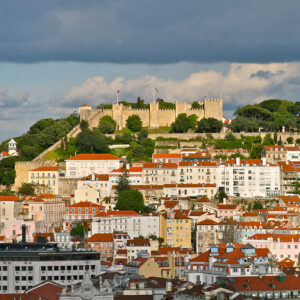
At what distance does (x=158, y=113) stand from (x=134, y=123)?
3405 mm

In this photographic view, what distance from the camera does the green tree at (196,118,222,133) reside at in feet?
375

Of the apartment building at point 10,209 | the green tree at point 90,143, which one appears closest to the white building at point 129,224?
the apartment building at point 10,209

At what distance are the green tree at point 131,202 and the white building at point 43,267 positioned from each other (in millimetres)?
21737

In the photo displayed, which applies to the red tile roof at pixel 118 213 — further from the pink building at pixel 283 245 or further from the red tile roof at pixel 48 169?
the red tile roof at pixel 48 169

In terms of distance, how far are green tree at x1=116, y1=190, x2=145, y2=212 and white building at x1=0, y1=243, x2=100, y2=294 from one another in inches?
856

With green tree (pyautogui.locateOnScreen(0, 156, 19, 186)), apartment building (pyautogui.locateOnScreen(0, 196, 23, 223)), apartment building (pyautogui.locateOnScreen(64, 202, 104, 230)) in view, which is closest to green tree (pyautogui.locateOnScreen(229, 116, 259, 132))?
green tree (pyautogui.locateOnScreen(0, 156, 19, 186))

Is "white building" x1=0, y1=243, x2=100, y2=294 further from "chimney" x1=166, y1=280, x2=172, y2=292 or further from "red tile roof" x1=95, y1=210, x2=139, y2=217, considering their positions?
"red tile roof" x1=95, y1=210, x2=139, y2=217

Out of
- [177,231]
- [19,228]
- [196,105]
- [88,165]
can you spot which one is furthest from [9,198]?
[196,105]

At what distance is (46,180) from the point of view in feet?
347

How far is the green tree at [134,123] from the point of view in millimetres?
117062

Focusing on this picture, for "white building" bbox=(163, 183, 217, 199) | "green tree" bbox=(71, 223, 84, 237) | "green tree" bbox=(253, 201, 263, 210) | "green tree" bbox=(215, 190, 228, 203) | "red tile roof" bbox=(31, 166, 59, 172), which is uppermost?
"red tile roof" bbox=(31, 166, 59, 172)

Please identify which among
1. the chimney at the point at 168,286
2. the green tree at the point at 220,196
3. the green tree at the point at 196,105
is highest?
the green tree at the point at 196,105

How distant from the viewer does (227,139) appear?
113 metres

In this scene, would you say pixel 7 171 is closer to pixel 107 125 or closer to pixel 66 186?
pixel 66 186
